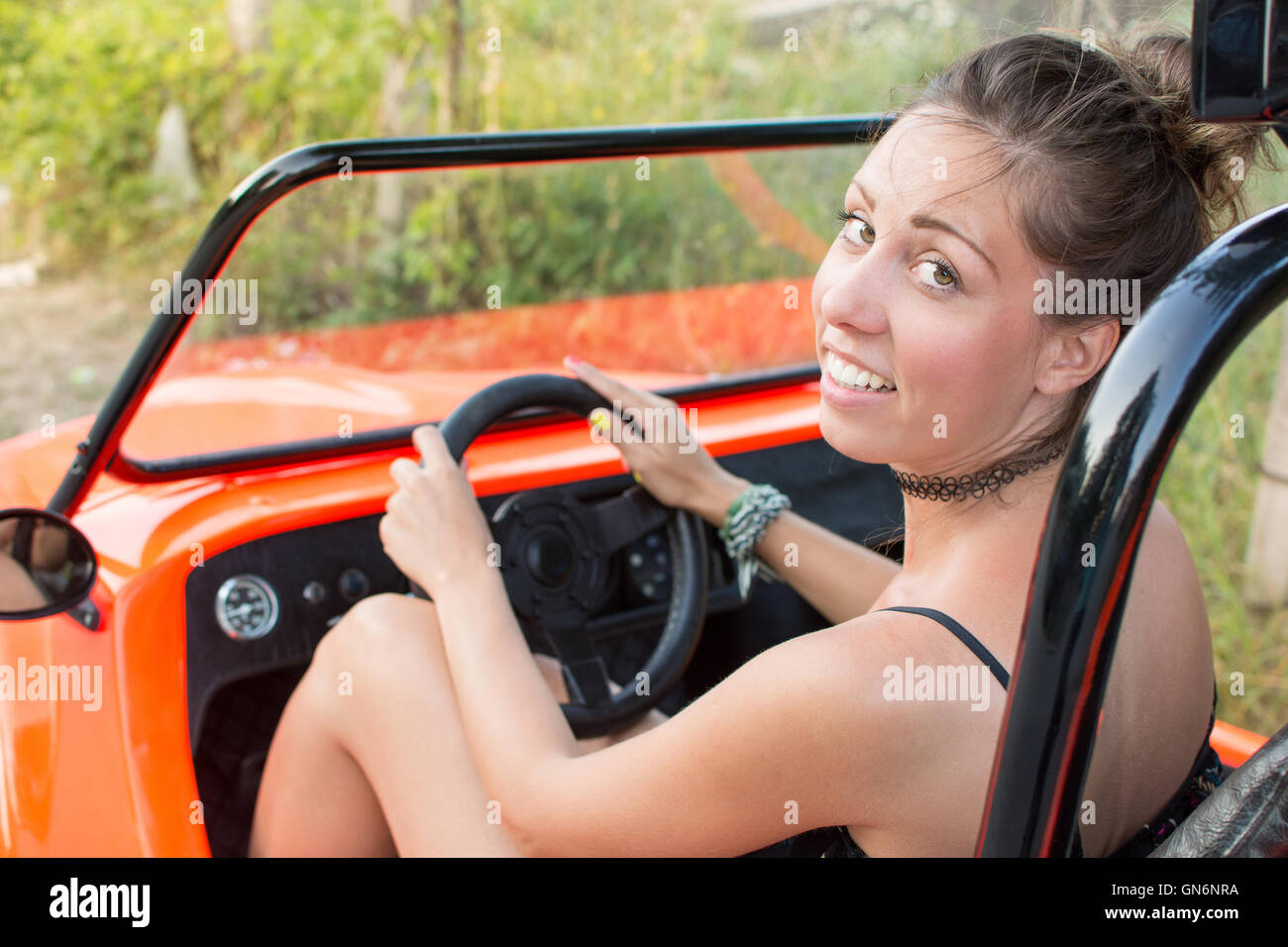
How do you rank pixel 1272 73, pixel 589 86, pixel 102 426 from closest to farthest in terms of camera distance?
pixel 1272 73 < pixel 102 426 < pixel 589 86

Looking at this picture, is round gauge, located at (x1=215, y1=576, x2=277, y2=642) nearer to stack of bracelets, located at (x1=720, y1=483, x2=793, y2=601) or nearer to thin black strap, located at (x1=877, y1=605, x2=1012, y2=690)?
stack of bracelets, located at (x1=720, y1=483, x2=793, y2=601)

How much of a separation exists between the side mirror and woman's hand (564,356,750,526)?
0.79m

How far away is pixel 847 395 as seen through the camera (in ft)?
4.24

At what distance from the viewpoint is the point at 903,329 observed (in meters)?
1.21

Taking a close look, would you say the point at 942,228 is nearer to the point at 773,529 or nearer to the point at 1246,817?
the point at 1246,817

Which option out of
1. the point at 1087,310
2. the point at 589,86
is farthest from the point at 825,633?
the point at 589,86

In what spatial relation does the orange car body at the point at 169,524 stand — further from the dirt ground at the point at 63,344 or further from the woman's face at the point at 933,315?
the dirt ground at the point at 63,344

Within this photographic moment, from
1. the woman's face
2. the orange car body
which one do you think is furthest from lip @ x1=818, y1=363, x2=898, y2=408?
the orange car body

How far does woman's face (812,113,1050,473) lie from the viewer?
118 cm

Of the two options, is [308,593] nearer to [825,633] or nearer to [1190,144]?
[825,633]

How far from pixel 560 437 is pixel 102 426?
77 centimetres

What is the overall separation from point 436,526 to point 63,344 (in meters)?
5.41

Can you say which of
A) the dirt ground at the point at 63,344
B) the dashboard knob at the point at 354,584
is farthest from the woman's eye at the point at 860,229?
the dirt ground at the point at 63,344

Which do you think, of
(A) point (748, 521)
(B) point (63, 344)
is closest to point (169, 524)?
(A) point (748, 521)
